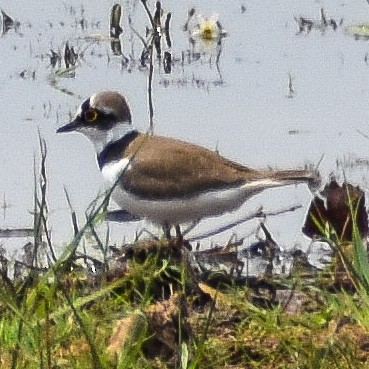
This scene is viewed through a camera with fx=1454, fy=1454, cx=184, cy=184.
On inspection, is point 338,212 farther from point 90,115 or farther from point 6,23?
point 6,23

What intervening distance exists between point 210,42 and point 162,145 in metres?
2.95

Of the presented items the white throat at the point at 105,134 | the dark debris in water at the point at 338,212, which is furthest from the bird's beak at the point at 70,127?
the dark debris in water at the point at 338,212

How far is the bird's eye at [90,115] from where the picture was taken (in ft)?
23.6

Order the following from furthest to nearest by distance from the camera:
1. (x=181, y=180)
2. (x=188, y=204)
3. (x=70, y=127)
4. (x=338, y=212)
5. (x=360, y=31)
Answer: (x=360, y=31)
(x=70, y=127)
(x=181, y=180)
(x=188, y=204)
(x=338, y=212)

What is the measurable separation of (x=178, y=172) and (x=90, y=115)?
2.54ft

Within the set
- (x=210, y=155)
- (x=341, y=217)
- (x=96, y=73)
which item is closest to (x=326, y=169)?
(x=210, y=155)

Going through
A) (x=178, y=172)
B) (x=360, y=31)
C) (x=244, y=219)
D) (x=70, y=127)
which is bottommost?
(x=244, y=219)

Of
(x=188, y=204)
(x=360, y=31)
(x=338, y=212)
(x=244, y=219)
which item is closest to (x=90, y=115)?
(x=188, y=204)

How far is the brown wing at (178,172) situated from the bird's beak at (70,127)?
56 cm

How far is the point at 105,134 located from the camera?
7234 mm

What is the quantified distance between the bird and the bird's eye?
0.34 metres

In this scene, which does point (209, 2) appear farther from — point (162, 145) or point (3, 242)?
point (3, 242)

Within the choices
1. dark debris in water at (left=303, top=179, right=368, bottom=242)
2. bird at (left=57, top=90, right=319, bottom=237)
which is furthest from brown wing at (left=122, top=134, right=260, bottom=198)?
dark debris in water at (left=303, top=179, right=368, bottom=242)

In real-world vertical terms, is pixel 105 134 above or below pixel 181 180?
above
